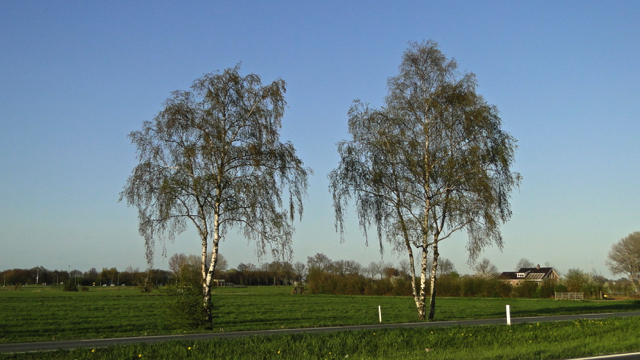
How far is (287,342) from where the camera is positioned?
14.9 metres

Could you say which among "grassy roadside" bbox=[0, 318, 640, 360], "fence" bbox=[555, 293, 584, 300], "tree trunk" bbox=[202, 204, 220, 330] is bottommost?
"fence" bbox=[555, 293, 584, 300]

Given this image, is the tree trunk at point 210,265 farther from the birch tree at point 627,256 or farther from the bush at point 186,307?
the birch tree at point 627,256

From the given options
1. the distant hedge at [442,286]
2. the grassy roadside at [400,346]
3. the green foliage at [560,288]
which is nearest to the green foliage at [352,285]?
the distant hedge at [442,286]

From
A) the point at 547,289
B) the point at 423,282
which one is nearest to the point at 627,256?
the point at 547,289

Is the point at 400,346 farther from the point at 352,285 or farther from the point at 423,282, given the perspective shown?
the point at 352,285

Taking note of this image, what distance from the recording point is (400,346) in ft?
49.3

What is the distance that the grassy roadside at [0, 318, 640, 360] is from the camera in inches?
523

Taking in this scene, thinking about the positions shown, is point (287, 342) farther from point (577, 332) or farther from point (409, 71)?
point (409, 71)

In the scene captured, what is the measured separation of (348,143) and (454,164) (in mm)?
6618

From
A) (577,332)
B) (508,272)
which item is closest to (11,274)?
(508,272)

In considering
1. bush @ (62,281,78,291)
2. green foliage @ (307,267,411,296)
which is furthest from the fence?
bush @ (62,281,78,291)

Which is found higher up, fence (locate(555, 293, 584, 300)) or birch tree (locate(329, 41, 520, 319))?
birch tree (locate(329, 41, 520, 319))

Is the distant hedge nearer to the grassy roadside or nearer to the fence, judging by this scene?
the fence

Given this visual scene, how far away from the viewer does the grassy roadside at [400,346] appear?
13297 millimetres
